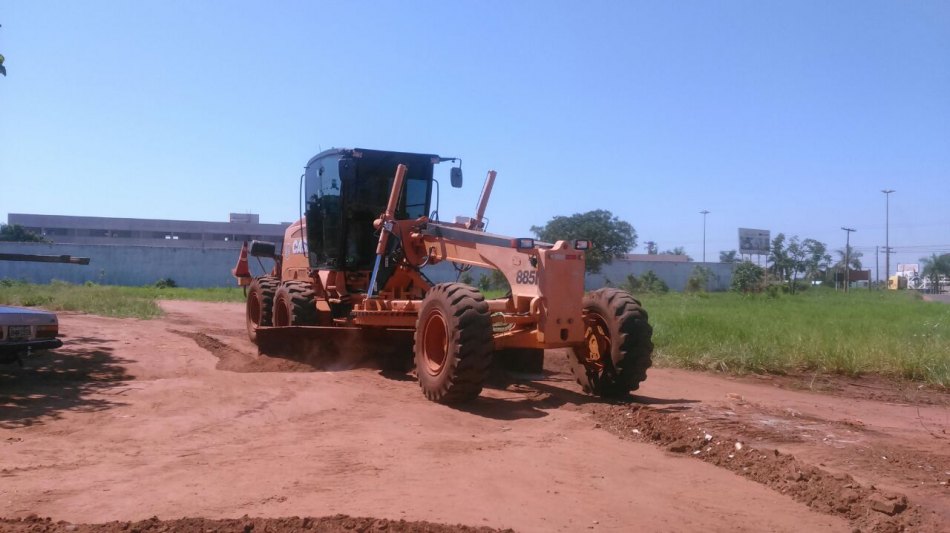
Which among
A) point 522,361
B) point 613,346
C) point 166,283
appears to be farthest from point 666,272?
point 613,346

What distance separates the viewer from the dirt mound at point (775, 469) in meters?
4.82

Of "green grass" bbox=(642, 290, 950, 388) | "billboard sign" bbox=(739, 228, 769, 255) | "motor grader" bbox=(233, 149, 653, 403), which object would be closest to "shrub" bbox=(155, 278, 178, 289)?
"motor grader" bbox=(233, 149, 653, 403)

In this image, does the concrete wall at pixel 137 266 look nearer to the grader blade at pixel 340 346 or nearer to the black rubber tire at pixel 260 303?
the black rubber tire at pixel 260 303

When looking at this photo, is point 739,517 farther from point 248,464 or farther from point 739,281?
point 739,281

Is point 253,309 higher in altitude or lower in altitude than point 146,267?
lower

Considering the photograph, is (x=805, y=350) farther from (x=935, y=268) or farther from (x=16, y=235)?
(x=935, y=268)

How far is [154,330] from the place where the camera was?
1555 cm

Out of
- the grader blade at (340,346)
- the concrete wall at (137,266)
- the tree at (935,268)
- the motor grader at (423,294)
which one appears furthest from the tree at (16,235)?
the tree at (935,268)

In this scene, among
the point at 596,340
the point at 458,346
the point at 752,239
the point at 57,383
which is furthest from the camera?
the point at 752,239

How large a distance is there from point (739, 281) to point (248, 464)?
145ft

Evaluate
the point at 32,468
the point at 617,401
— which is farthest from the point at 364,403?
the point at 32,468

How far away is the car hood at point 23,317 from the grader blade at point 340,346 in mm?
2816

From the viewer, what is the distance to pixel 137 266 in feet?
162

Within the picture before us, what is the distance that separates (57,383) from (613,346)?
6.64 meters
